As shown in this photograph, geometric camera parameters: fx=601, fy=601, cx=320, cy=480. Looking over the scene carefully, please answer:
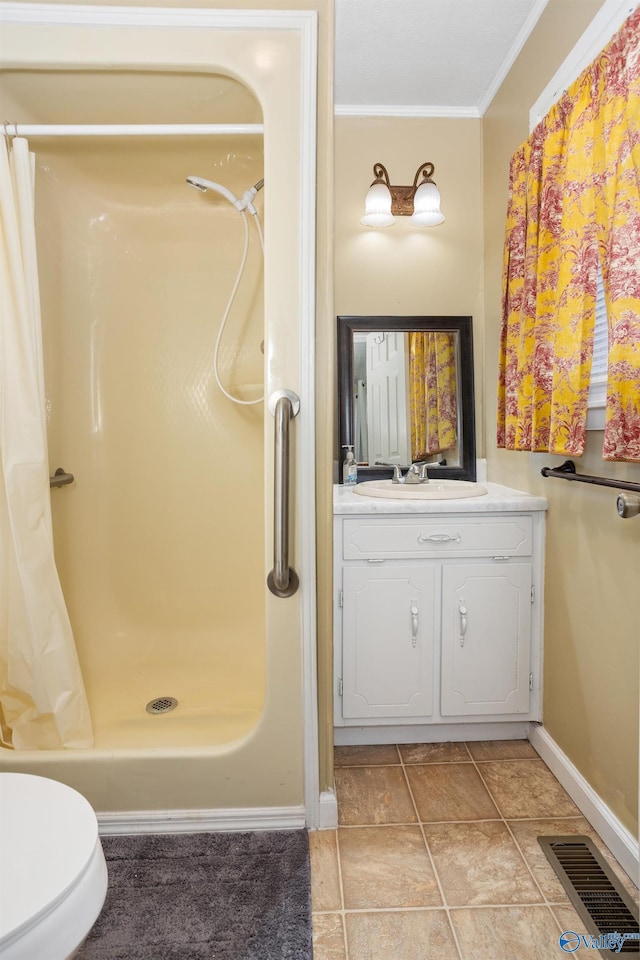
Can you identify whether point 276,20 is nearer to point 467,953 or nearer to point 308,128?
point 308,128

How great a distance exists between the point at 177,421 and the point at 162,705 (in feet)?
3.27

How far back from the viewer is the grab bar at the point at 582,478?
1.39m

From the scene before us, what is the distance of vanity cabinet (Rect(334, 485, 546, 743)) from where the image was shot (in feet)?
6.81

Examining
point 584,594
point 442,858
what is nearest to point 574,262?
point 584,594

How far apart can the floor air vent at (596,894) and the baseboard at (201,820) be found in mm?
685

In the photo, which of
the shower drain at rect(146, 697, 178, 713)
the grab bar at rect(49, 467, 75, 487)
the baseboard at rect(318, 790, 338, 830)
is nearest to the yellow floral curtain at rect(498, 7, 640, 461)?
the baseboard at rect(318, 790, 338, 830)

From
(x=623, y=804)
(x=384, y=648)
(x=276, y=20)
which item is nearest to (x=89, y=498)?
(x=384, y=648)

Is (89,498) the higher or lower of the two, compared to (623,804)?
higher


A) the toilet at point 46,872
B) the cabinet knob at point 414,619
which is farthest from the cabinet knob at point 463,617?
the toilet at point 46,872

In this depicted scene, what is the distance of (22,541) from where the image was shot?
1.63 m

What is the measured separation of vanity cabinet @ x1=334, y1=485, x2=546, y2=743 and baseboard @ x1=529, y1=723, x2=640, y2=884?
0.34 ft

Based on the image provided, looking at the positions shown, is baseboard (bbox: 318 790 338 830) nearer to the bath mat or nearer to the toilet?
the bath mat

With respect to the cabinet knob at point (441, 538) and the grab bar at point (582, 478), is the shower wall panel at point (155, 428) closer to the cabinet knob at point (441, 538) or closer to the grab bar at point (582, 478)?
the cabinet knob at point (441, 538)

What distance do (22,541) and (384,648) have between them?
1205mm
